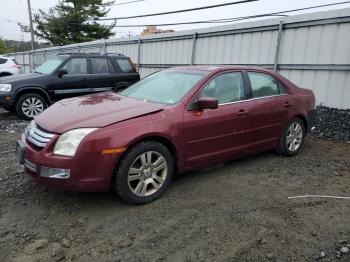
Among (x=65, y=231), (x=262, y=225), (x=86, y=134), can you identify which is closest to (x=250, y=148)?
(x=262, y=225)

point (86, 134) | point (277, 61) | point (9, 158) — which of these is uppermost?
point (277, 61)

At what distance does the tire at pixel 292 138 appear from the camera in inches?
211

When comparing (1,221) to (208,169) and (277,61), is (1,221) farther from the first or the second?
(277,61)

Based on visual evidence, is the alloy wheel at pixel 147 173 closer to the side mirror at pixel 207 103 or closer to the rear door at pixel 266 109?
the side mirror at pixel 207 103

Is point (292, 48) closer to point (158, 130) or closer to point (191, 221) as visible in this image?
point (158, 130)

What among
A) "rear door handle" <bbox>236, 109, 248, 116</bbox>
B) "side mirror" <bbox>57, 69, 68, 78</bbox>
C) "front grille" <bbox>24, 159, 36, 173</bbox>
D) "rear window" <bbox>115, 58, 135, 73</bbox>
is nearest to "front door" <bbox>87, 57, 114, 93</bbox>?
"rear window" <bbox>115, 58, 135, 73</bbox>

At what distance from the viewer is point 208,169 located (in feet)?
15.9

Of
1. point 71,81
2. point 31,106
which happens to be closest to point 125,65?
point 71,81

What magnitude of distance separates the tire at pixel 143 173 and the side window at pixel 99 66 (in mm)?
6361

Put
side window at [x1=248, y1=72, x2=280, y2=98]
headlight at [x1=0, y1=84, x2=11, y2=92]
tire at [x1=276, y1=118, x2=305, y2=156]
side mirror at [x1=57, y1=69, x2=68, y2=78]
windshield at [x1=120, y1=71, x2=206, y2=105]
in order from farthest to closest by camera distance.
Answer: side mirror at [x1=57, y1=69, x2=68, y2=78] < headlight at [x1=0, y1=84, x2=11, y2=92] < tire at [x1=276, y1=118, x2=305, y2=156] < side window at [x1=248, y1=72, x2=280, y2=98] < windshield at [x1=120, y1=71, x2=206, y2=105]

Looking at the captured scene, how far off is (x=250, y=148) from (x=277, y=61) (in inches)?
165

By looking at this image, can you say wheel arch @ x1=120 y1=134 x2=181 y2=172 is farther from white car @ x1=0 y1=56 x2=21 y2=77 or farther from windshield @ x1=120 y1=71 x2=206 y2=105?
white car @ x1=0 y1=56 x2=21 y2=77

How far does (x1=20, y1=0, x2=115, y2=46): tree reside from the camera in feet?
111

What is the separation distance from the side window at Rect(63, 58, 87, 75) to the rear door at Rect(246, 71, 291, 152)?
227 inches
